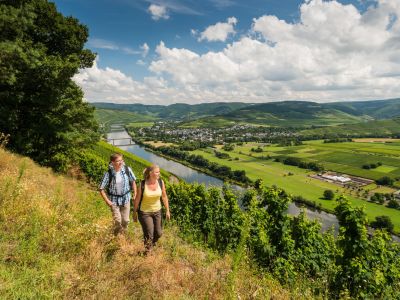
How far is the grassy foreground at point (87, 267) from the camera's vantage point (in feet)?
12.4

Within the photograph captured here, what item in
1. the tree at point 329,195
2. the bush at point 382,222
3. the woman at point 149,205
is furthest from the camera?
the tree at point 329,195

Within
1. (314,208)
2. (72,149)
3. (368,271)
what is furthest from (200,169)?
(368,271)

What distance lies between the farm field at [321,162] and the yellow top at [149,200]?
52335mm

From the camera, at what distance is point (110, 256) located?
4.99 m

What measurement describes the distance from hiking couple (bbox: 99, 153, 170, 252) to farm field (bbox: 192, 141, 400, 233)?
5223 cm

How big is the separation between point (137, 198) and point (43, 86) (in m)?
15.5

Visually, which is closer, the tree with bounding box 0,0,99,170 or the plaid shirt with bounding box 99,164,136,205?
the plaid shirt with bounding box 99,164,136,205

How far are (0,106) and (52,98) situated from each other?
10.8 ft

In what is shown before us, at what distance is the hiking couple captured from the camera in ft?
20.8

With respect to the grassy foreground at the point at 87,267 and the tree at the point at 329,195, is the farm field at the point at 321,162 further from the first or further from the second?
the grassy foreground at the point at 87,267

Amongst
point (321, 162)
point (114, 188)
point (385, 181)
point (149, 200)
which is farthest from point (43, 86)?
point (321, 162)

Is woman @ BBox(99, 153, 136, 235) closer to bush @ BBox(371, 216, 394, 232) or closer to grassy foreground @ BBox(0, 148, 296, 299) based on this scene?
grassy foreground @ BBox(0, 148, 296, 299)

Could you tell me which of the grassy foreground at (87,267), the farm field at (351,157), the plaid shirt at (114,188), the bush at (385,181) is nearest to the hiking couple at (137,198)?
the plaid shirt at (114,188)

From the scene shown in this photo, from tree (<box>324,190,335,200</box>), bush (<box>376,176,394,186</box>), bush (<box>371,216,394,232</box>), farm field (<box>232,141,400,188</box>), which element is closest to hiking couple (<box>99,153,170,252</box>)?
bush (<box>371,216,394,232</box>)
